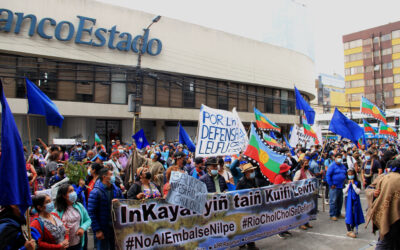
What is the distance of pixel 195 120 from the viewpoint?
2841 centimetres

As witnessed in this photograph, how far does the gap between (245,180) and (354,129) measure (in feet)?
20.1

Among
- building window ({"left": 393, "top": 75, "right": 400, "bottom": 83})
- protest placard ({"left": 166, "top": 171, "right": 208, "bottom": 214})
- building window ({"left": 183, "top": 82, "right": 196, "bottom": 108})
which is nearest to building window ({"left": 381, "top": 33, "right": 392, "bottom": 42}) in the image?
building window ({"left": 393, "top": 75, "right": 400, "bottom": 83})

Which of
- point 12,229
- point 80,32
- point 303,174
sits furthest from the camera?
point 80,32

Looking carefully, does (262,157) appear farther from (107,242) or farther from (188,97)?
(188,97)

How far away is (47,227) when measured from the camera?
12.5ft

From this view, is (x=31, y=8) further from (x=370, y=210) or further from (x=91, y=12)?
(x=370, y=210)

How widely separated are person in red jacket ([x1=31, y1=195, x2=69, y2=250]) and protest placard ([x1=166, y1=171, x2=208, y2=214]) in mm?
1591

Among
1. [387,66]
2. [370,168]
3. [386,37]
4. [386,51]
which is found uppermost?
[386,37]

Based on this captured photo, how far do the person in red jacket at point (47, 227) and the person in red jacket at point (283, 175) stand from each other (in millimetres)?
4843

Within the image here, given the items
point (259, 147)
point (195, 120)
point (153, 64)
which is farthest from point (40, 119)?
point (259, 147)

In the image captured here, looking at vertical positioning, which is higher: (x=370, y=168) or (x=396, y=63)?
(x=396, y=63)

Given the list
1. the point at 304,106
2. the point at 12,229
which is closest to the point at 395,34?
the point at 304,106

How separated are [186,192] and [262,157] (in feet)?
9.11

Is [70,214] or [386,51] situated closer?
[70,214]
